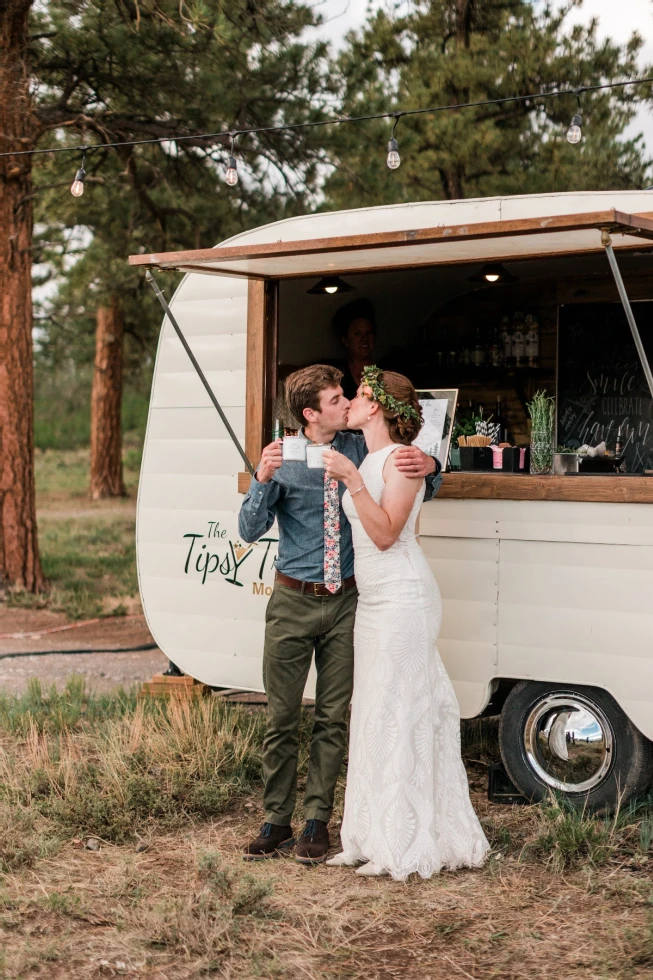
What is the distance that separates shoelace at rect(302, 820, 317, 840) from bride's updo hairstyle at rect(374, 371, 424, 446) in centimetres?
150

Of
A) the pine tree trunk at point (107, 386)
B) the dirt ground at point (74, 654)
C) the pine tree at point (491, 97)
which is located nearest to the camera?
the dirt ground at point (74, 654)

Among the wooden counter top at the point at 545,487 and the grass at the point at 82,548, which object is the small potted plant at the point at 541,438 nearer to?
the wooden counter top at the point at 545,487

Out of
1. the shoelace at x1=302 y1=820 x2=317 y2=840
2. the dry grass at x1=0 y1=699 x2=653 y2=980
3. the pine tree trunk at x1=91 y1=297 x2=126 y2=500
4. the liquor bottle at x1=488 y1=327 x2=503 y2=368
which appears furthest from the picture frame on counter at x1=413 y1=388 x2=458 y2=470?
the pine tree trunk at x1=91 y1=297 x2=126 y2=500

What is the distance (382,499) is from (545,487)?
0.95m

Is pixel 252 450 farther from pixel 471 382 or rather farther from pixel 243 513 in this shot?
pixel 471 382

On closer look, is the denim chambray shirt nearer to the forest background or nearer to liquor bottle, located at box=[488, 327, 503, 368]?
liquor bottle, located at box=[488, 327, 503, 368]

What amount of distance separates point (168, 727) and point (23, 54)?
273 inches

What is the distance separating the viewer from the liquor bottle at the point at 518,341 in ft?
25.1

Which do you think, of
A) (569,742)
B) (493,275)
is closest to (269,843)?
(569,742)

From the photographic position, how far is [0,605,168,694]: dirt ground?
26.2 ft

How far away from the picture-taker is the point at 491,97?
13.7 metres

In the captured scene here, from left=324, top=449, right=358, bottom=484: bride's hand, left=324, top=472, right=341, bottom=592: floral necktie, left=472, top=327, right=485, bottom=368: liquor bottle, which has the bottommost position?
left=324, top=472, right=341, bottom=592: floral necktie

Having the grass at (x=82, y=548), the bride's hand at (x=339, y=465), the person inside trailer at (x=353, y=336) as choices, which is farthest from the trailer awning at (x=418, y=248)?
the grass at (x=82, y=548)

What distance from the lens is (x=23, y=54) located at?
10.3m
